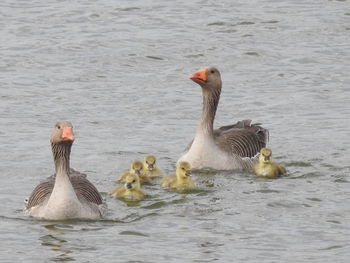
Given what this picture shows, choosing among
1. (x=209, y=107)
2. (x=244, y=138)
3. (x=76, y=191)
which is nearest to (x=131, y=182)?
(x=76, y=191)

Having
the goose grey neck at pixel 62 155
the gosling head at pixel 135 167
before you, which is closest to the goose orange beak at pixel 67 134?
the goose grey neck at pixel 62 155

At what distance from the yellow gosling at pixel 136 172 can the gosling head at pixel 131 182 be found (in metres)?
0.57

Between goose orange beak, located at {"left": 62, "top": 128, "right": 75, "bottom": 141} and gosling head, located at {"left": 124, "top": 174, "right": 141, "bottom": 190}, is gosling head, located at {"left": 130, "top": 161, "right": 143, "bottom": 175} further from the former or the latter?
goose orange beak, located at {"left": 62, "top": 128, "right": 75, "bottom": 141}

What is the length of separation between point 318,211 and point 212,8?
538 inches

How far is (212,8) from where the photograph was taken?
29.5 m

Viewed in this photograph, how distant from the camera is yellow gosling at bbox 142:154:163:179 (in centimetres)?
1803

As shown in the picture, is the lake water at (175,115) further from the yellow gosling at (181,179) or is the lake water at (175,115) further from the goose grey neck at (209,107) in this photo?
the goose grey neck at (209,107)

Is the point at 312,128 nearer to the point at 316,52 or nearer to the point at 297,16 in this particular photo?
the point at 316,52

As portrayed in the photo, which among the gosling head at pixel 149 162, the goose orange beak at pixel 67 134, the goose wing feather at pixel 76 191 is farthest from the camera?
the gosling head at pixel 149 162

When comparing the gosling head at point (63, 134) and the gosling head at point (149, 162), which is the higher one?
the gosling head at point (63, 134)

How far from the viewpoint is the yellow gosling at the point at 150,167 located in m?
18.0

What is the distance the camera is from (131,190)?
17.0 metres

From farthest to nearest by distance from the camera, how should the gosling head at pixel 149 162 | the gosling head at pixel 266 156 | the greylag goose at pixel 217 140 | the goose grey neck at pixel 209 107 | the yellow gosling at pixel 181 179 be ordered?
the goose grey neck at pixel 209 107 < the greylag goose at pixel 217 140 < the gosling head at pixel 266 156 < the gosling head at pixel 149 162 < the yellow gosling at pixel 181 179

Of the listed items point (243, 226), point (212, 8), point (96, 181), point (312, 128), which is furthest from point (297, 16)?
point (243, 226)
